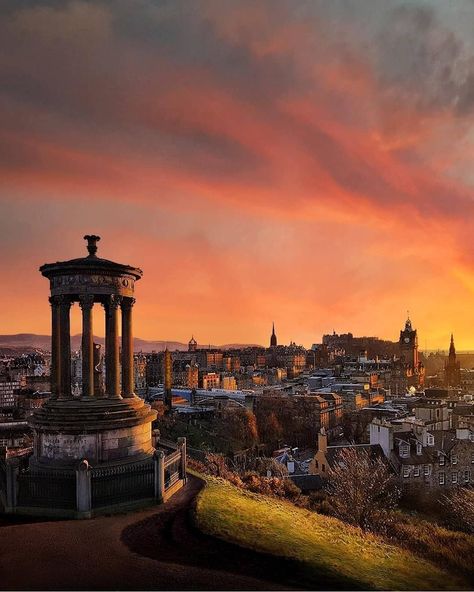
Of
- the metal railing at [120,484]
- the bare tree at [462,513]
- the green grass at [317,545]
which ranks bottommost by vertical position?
the bare tree at [462,513]

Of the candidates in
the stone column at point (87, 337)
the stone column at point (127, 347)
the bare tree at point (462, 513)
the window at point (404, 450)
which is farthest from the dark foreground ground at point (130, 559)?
the window at point (404, 450)

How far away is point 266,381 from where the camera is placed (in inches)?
6526

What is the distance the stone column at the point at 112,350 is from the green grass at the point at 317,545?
4912 mm

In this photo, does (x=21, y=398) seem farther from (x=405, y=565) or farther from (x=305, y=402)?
(x=405, y=565)

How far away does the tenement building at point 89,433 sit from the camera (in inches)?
604

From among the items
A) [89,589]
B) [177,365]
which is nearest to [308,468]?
[89,589]

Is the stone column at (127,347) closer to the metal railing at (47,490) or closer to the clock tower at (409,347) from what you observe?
the metal railing at (47,490)

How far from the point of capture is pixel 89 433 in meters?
17.3

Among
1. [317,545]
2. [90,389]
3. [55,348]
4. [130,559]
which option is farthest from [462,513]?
[130,559]

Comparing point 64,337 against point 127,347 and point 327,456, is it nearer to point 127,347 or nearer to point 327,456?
point 127,347

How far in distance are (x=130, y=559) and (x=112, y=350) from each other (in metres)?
8.85

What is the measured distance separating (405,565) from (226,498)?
228 inches

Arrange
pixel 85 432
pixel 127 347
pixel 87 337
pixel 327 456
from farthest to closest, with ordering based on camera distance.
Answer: pixel 327 456 < pixel 127 347 < pixel 87 337 < pixel 85 432

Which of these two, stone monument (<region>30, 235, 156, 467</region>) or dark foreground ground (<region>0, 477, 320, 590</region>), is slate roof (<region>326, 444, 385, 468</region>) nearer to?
stone monument (<region>30, 235, 156, 467</region>)
